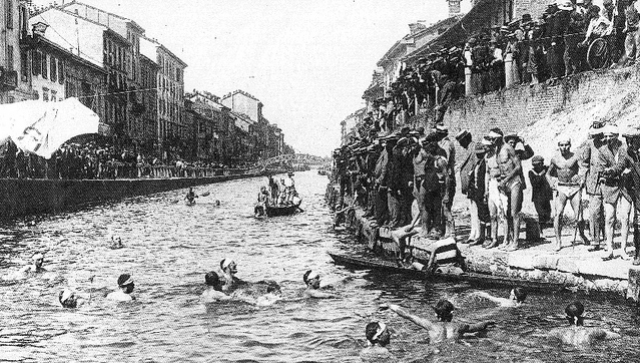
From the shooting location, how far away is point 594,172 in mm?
10188

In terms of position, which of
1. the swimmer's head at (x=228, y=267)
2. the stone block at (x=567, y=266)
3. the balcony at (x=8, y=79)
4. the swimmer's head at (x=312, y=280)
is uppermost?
the balcony at (x=8, y=79)

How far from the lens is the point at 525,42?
61.7ft

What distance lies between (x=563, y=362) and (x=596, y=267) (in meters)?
2.52

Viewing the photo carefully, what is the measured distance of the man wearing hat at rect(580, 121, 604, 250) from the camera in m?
10.2

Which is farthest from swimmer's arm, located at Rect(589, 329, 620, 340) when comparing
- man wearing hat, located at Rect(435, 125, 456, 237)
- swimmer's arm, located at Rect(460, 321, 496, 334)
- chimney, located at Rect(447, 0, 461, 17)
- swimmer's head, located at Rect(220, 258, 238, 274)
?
chimney, located at Rect(447, 0, 461, 17)

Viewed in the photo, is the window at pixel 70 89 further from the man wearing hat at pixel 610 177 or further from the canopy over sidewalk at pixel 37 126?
the man wearing hat at pixel 610 177

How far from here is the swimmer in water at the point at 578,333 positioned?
8352 mm

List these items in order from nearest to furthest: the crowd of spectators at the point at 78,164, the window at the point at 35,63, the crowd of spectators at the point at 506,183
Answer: the crowd of spectators at the point at 506,183 → the crowd of spectators at the point at 78,164 → the window at the point at 35,63

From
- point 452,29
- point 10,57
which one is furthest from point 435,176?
point 10,57

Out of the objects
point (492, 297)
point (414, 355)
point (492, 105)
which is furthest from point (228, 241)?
point (414, 355)

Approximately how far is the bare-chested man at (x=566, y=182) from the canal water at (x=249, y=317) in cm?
136

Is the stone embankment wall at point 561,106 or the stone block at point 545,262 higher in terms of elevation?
the stone embankment wall at point 561,106

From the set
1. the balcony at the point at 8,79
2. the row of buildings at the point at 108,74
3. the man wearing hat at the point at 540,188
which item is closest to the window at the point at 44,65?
the row of buildings at the point at 108,74

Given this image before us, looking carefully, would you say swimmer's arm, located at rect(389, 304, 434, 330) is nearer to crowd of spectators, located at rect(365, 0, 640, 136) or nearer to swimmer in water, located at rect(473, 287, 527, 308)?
swimmer in water, located at rect(473, 287, 527, 308)
